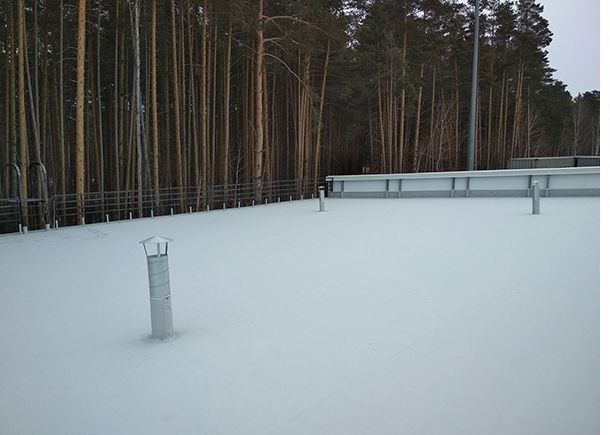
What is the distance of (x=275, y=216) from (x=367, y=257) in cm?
615

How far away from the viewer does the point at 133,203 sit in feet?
42.4

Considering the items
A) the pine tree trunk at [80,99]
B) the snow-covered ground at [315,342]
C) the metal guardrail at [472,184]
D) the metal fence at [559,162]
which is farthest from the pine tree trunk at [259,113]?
the metal fence at [559,162]

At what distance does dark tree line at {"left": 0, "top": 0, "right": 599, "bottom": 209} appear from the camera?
14758 millimetres

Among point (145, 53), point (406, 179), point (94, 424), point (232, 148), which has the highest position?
point (145, 53)

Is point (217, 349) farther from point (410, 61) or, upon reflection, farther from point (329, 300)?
point (410, 61)

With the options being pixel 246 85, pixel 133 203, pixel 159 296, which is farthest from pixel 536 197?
pixel 246 85

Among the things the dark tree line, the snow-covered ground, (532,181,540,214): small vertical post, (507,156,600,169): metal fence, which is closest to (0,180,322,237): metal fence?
the dark tree line

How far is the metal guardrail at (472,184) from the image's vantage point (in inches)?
503

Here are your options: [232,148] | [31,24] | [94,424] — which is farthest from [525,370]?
[232,148]

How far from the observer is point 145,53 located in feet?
57.9

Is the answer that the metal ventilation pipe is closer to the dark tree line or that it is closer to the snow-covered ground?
the snow-covered ground

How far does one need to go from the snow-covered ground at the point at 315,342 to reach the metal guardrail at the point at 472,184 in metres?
7.07

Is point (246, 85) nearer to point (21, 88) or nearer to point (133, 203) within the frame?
point (133, 203)

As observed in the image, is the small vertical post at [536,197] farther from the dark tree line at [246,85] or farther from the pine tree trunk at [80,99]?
the pine tree trunk at [80,99]
